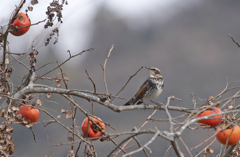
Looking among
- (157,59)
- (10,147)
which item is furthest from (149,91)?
(157,59)

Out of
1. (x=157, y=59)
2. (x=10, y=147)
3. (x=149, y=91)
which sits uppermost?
(x=157, y=59)

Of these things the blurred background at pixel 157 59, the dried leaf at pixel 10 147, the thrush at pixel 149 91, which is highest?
the blurred background at pixel 157 59

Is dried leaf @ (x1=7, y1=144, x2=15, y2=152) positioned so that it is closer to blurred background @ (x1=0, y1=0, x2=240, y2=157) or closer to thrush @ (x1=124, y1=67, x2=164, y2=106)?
thrush @ (x1=124, y1=67, x2=164, y2=106)

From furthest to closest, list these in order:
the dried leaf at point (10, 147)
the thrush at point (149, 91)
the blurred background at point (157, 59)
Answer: the blurred background at point (157, 59) → the thrush at point (149, 91) → the dried leaf at point (10, 147)

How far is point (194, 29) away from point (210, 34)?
2.51m

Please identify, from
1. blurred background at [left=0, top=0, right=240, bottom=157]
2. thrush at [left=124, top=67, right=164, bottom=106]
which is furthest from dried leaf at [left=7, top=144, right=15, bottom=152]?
blurred background at [left=0, top=0, right=240, bottom=157]

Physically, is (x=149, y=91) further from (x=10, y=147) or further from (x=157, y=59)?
(x=157, y=59)

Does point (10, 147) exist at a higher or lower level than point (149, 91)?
lower

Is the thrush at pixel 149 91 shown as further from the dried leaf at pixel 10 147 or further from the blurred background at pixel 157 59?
the blurred background at pixel 157 59

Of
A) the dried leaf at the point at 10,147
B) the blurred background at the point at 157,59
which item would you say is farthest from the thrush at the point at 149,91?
the blurred background at the point at 157,59

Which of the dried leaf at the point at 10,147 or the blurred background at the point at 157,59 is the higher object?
the blurred background at the point at 157,59

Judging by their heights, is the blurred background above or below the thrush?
above

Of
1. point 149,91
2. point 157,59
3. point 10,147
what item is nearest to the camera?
point 10,147

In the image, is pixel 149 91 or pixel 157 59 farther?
pixel 157 59
